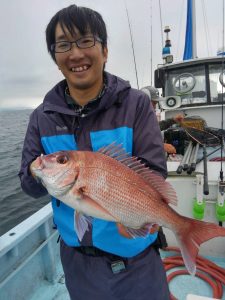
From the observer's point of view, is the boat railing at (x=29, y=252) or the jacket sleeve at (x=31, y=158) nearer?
the jacket sleeve at (x=31, y=158)

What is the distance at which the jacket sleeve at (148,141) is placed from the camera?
1.99 meters

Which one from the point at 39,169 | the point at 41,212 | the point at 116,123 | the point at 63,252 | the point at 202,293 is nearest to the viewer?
the point at 39,169

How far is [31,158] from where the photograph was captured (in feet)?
7.05

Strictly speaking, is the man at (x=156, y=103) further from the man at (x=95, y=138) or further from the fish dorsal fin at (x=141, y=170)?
the fish dorsal fin at (x=141, y=170)

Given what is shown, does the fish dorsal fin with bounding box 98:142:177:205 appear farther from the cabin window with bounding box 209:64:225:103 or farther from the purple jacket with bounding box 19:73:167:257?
the cabin window with bounding box 209:64:225:103

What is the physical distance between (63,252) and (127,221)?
0.81 m

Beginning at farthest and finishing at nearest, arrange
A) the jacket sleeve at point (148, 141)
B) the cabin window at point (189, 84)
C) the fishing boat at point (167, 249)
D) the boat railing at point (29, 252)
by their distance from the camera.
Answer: the cabin window at point (189, 84), the fishing boat at point (167, 249), the boat railing at point (29, 252), the jacket sleeve at point (148, 141)

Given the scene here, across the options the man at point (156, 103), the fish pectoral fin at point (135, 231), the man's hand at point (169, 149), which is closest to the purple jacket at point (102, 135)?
the fish pectoral fin at point (135, 231)

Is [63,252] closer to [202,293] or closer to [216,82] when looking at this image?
[202,293]

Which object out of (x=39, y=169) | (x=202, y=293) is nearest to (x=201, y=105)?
(x=202, y=293)

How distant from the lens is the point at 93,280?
210 centimetres

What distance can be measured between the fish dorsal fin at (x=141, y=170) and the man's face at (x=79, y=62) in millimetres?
557

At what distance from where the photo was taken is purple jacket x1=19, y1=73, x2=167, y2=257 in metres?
2.04

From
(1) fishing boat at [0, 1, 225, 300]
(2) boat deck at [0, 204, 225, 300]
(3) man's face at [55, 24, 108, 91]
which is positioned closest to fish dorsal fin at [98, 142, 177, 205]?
(3) man's face at [55, 24, 108, 91]
